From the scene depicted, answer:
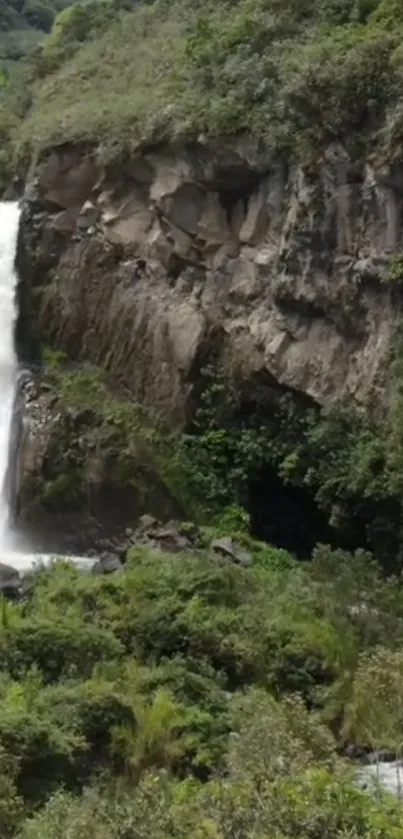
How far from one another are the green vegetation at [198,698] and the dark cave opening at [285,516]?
2.29 meters

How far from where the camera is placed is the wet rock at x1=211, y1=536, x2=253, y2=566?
19891 millimetres

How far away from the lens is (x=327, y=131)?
2088cm

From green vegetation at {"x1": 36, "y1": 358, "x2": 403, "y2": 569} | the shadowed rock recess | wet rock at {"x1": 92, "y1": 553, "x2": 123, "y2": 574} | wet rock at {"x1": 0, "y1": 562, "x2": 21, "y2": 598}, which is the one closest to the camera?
wet rock at {"x1": 0, "y1": 562, "x2": 21, "y2": 598}

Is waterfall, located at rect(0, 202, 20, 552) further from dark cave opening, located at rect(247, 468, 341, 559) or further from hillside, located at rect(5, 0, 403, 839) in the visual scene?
dark cave opening, located at rect(247, 468, 341, 559)

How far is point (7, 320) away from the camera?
26562 millimetres

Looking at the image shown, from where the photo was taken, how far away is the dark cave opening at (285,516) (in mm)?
22141

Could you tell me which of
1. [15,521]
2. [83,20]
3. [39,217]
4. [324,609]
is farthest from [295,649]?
[83,20]

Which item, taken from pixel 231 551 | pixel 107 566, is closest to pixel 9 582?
pixel 107 566

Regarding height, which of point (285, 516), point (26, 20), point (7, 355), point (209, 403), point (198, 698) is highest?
point (26, 20)

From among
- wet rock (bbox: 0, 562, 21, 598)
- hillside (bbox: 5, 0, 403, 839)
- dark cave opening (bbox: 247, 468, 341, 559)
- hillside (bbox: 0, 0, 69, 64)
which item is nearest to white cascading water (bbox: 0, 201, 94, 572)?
hillside (bbox: 5, 0, 403, 839)

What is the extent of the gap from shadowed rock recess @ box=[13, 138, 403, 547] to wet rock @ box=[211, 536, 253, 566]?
2.31 metres

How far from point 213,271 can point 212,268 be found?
0.08 m

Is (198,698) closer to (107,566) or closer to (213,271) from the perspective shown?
(107,566)

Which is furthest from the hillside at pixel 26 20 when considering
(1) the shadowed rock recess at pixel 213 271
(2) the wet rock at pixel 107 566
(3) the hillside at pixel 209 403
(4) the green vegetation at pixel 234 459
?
(2) the wet rock at pixel 107 566
